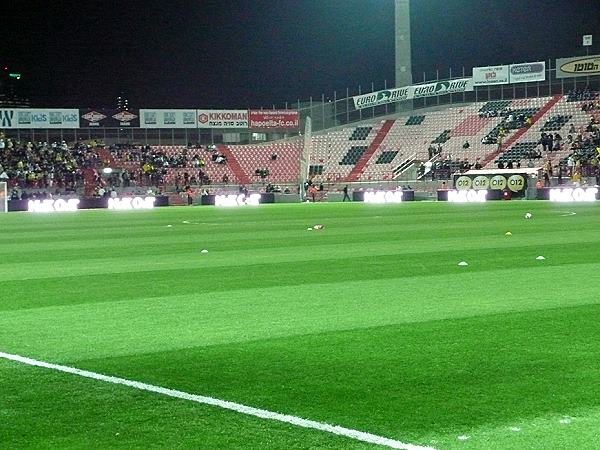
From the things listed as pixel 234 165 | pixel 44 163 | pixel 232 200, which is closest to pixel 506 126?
pixel 232 200

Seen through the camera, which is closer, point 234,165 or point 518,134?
point 518,134

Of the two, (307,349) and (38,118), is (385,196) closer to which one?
(38,118)

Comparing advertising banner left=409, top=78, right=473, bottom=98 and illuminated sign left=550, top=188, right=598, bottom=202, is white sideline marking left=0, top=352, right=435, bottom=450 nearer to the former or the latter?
illuminated sign left=550, top=188, right=598, bottom=202

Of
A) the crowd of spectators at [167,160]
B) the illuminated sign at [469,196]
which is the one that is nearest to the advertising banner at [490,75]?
the illuminated sign at [469,196]

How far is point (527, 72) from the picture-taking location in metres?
67.9

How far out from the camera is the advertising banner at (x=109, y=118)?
7150cm

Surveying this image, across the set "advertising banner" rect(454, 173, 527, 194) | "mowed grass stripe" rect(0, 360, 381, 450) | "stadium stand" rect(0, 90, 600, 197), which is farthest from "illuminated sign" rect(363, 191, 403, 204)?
"mowed grass stripe" rect(0, 360, 381, 450)

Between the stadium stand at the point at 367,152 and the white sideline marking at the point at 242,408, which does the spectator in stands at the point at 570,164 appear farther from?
the white sideline marking at the point at 242,408

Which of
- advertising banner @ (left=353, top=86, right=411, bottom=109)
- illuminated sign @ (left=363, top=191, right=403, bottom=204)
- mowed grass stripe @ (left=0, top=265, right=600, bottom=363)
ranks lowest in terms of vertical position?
mowed grass stripe @ (left=0, top=265, right=600, bottom=363)

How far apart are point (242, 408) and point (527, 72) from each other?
65976 mm

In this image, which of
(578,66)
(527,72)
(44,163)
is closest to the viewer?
(578,66)

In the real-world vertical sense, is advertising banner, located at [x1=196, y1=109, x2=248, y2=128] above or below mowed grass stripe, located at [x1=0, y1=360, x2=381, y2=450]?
above

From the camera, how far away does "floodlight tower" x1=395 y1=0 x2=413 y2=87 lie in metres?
70.7

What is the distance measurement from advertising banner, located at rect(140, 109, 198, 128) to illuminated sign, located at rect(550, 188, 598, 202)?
35.8 meters
